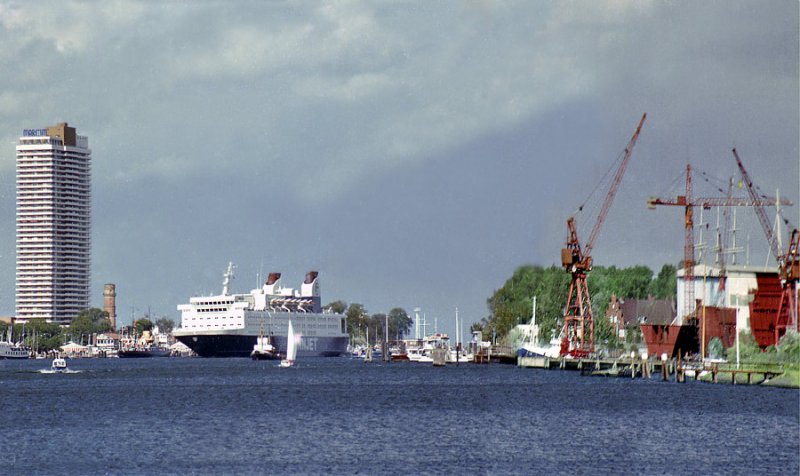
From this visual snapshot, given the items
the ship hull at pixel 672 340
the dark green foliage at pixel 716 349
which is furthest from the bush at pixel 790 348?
the ship hull at pixel 672 340

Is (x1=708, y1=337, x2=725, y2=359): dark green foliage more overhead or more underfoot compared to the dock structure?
more overhead

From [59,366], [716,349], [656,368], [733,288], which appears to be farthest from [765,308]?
[59,366]

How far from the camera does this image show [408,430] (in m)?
77.4

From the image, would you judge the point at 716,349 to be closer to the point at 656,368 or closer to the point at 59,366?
the point at 656,368

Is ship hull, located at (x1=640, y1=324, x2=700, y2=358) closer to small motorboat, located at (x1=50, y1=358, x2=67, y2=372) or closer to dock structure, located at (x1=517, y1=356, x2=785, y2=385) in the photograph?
dock structure, located at (x1=517, y1=356, x2=785, y2=385)

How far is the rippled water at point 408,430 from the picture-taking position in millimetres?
61219

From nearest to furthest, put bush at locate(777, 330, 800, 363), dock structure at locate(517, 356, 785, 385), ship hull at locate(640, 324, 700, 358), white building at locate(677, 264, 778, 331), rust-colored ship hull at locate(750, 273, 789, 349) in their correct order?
dock structure at locate(517, 356, 785, 385) → bush at locate(777, 330, 800, 363) → rust-colored ship hull at locate(750, 273, 789, 349) → white building at locate(677, 264, 778, 331) → ship hull at locate(640, 324, 700, 358)

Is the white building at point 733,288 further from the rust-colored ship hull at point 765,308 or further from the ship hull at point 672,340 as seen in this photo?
the ship hull at point 672,340

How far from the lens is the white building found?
14525cm

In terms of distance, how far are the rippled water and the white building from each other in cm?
2514

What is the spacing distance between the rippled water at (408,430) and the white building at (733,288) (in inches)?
990

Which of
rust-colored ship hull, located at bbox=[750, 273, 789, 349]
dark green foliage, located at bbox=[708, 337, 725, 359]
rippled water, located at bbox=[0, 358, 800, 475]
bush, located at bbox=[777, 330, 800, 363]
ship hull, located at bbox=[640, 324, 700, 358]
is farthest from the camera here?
ship hull, located at bbox=[640, 324, 700, 358]

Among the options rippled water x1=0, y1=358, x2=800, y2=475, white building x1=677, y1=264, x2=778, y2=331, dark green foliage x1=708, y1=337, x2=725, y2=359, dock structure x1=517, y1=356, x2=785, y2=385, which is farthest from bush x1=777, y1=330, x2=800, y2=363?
white building x1=677, y1=264, x2=778, y2=331

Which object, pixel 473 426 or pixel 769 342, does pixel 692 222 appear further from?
pixel 473 426
